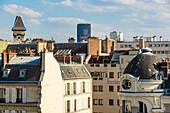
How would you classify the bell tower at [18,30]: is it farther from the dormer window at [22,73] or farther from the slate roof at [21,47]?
the dormer window at [22,73]

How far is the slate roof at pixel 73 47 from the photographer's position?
3659 inches

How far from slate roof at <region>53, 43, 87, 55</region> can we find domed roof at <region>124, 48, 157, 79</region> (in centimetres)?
3677

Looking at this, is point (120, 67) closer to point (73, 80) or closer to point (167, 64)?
point (73, 80)

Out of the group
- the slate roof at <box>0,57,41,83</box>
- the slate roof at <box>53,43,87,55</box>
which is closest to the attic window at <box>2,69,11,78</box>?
the slate roof at <box>0,57,41,83</box>

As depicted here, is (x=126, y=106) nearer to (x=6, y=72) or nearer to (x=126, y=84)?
(x=126, y=84)

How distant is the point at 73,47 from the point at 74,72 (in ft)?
76.1

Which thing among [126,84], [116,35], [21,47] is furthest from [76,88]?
[116,35]

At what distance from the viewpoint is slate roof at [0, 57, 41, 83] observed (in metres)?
64.0

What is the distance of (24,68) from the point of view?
65.2 m

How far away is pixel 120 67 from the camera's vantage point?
81.8 m

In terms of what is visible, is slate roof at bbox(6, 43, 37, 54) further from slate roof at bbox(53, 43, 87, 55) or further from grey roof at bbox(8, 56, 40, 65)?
grey roof at bbox(8, 56, 40, 65)

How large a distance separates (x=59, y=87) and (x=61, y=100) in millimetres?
1839

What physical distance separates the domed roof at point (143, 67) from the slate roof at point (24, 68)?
46.6 feet

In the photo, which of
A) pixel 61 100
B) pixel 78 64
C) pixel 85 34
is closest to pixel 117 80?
pixel 78 64
